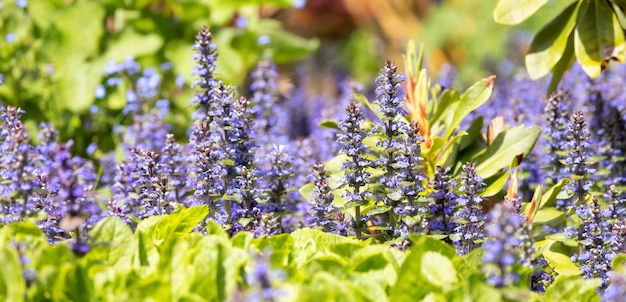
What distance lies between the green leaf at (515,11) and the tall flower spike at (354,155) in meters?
1.14

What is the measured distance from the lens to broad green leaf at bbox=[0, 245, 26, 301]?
2135 mm

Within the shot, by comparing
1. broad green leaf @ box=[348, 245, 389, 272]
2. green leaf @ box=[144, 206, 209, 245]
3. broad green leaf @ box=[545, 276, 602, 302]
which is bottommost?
broad green leaf @ box=[545, 276, 602, 302]

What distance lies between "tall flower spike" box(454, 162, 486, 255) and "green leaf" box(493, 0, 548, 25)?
3.67ft

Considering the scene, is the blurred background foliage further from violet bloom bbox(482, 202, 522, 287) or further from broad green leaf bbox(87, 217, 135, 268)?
violet bloom bbox(482, 202, 522, 287)

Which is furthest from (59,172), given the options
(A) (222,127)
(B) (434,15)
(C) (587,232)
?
(B) (434,15)

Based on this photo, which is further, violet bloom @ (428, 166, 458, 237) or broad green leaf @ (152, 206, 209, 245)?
violet bloom @ (428, 166, 458, 237)

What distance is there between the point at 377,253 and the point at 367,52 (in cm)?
822

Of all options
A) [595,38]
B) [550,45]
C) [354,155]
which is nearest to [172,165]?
[354,155]

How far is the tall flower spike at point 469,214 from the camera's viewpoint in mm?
2834

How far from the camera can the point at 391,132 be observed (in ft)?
9.91

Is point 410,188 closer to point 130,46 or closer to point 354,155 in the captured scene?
point 354,155

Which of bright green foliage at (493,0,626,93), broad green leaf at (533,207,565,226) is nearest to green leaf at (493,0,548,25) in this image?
bright green foliage at (493,0,626,93)

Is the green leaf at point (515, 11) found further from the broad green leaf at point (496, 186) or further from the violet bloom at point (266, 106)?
the violet bloom at point (266, 106)

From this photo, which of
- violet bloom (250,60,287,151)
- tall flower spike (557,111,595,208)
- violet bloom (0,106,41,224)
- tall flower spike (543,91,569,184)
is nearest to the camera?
violet bloom (0,106,41,224)
